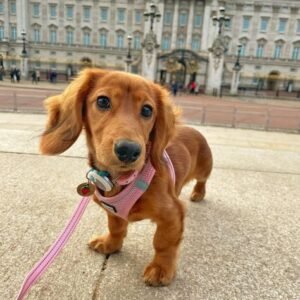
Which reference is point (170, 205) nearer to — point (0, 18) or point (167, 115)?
point (167, 115)

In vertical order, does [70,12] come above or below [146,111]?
above

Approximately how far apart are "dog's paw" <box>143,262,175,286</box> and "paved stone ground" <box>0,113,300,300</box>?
0.05m

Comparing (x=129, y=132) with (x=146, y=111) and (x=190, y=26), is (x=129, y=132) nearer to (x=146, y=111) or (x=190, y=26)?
(x=146, y=111)

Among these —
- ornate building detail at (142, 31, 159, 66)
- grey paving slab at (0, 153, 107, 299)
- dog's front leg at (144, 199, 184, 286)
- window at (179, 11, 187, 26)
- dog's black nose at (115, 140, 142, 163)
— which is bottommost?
grey paving slab at (0, 153, 107, 299)

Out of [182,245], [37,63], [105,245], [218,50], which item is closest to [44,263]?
[105,245]

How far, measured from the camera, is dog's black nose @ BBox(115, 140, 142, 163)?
5.13 ft

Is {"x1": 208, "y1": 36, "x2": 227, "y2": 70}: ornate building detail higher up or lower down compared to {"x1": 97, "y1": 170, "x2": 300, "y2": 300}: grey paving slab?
higher up

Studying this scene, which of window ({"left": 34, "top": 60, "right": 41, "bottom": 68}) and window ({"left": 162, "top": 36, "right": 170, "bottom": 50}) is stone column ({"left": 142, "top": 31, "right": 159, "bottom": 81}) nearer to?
window ({"left": 162, "top": 36, "right": 170, "bottom": 50})

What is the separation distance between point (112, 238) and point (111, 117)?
1.11m

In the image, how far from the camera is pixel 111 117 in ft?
5.79

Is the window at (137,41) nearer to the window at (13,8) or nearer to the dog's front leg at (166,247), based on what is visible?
the window at (13,8)

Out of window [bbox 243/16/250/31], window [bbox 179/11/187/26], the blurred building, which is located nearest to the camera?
the blurred building

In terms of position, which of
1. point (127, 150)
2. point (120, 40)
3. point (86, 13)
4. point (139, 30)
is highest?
point (86, 13)

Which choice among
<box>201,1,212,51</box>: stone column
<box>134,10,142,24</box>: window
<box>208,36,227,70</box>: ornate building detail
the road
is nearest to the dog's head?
the road
